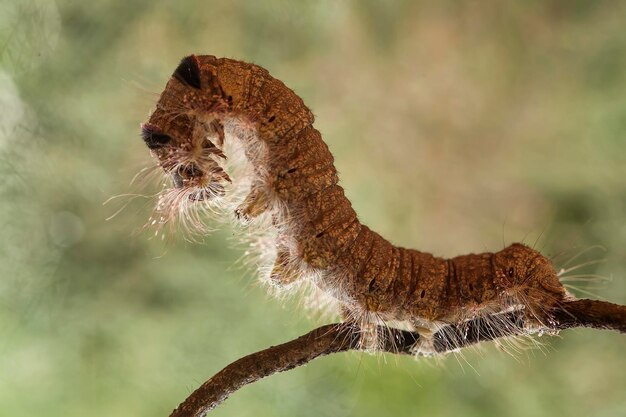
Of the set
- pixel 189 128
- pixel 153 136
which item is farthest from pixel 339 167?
pixel 153 136

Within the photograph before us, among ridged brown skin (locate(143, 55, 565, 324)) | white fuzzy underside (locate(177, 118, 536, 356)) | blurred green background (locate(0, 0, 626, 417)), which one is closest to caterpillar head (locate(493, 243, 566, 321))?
ridged brown skin (locate(143, 55, 565, 324))

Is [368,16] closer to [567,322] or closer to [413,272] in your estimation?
[413,272]

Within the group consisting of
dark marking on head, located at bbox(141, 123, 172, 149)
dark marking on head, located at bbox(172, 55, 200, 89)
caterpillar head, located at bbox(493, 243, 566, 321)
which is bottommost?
caterpillar head, located at bbox(493, 243, 566, 321)

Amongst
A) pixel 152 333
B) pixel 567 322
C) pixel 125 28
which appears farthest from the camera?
pixel 152 333

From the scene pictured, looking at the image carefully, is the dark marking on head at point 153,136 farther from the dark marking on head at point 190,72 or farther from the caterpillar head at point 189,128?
the dark marking on head at point 190,72

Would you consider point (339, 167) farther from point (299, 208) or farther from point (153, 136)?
point (153, 136)

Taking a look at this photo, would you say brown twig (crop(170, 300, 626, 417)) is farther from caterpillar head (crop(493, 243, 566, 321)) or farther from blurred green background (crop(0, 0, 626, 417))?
blurred green background (crop(0, 0, 626, 417))

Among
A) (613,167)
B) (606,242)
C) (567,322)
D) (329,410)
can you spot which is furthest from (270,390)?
(613,167)

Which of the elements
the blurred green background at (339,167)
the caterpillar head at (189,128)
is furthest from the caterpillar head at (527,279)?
the caterpillar head at (189,128)
